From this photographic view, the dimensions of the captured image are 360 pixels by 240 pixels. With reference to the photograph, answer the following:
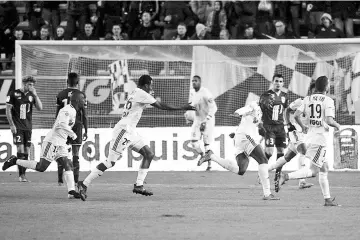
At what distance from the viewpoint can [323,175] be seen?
44.8 ft

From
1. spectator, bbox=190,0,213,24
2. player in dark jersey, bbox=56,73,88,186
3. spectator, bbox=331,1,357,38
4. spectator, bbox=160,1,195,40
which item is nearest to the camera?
player in dark jersey, bbox=56,73,88,186

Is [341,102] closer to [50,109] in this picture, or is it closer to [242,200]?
[50,109]

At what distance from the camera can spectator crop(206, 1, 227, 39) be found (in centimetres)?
2550

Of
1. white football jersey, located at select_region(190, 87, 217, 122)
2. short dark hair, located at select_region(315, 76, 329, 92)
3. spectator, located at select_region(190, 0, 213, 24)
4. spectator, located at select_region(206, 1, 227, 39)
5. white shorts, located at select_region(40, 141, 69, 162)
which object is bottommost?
white shorts, located at select_region(40, 141, 69, 162)

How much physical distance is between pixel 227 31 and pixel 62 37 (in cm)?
457

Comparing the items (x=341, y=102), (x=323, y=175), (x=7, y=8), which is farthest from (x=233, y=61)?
(x=323, y=175)

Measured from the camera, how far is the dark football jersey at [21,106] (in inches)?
769

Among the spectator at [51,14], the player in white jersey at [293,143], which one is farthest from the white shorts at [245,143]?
the spectator at [51,14]

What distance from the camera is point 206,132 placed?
2288 cm

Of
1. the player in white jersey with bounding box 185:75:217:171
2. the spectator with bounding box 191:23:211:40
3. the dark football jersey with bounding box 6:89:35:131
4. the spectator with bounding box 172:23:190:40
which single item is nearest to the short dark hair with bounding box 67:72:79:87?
the dark football jersey with bounding box 6:89:35:131

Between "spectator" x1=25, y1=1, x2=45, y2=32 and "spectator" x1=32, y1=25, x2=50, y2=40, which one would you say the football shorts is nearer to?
"spectator" x1=32, y1=25, x2=50, y2=40

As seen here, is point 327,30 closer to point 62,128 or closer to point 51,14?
point 51,14

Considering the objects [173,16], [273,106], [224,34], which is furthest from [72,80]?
[173,16]

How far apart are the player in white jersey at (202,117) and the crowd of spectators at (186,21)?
2.52m
